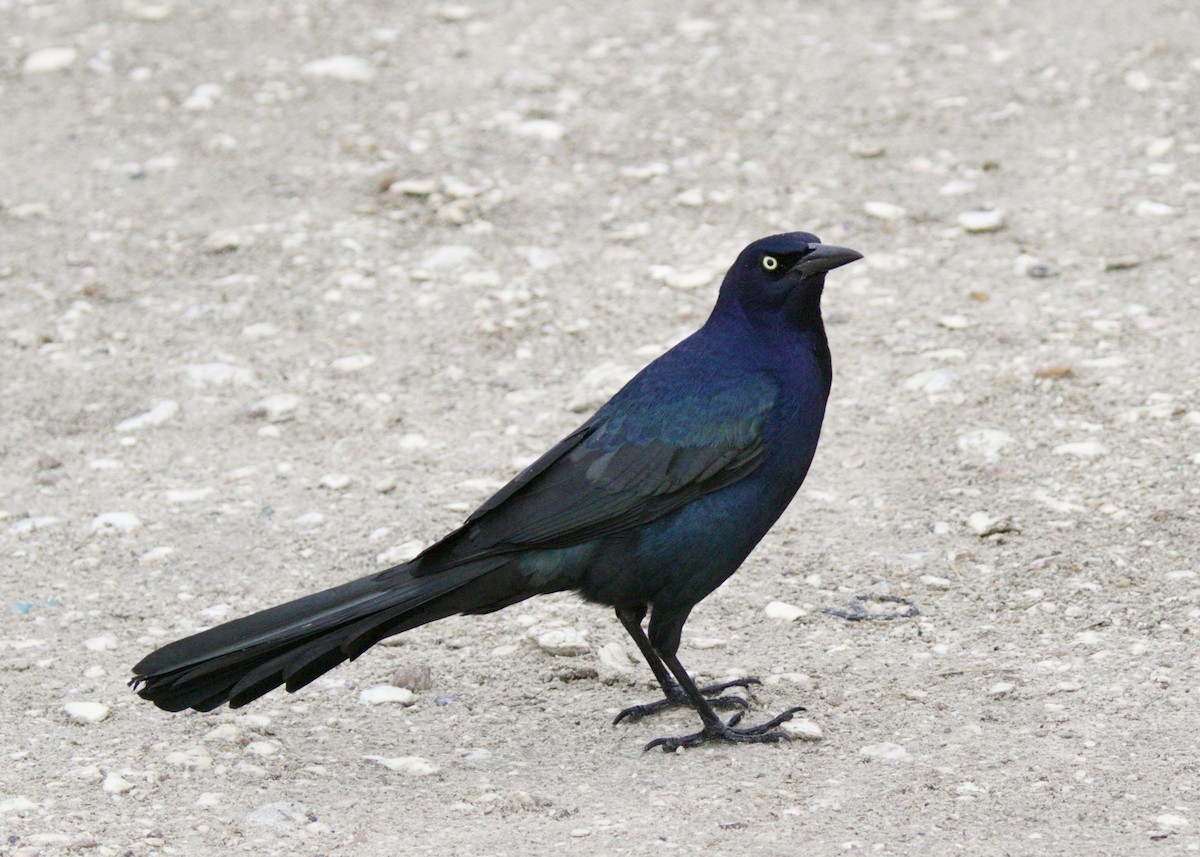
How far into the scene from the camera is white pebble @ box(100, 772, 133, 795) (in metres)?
4.00

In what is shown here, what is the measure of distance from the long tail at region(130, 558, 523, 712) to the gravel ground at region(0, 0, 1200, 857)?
0.25 meters

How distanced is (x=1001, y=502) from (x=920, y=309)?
1529 millimetres

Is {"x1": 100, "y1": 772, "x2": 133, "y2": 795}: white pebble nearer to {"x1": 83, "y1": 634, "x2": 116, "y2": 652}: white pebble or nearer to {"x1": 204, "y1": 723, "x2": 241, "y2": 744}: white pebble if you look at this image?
{"x1": 204, "y1": 723, "x2": 241, "y2": 744}: white pebble

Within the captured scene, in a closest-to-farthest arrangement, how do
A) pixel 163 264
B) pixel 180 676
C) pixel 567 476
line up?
pixel 180 676
pixel 567 476
pixel 163 264

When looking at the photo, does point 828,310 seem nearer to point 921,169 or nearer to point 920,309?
point 920,309

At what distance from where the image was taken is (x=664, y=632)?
170 inches

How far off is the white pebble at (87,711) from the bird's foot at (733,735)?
4.88ft

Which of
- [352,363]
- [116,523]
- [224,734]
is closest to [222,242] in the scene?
[352,363]

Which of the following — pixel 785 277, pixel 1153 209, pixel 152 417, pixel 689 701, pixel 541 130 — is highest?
pixel 785 277

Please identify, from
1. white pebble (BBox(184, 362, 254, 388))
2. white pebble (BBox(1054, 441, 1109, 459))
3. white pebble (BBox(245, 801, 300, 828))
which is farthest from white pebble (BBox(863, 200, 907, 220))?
white pebble (BBox(245, 801, 300, 828))

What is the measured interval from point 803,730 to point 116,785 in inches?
69.4

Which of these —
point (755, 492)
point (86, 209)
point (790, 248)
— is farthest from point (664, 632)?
point (86, 209)

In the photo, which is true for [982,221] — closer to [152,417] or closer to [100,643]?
[152,417]

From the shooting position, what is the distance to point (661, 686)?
4.61 metres
